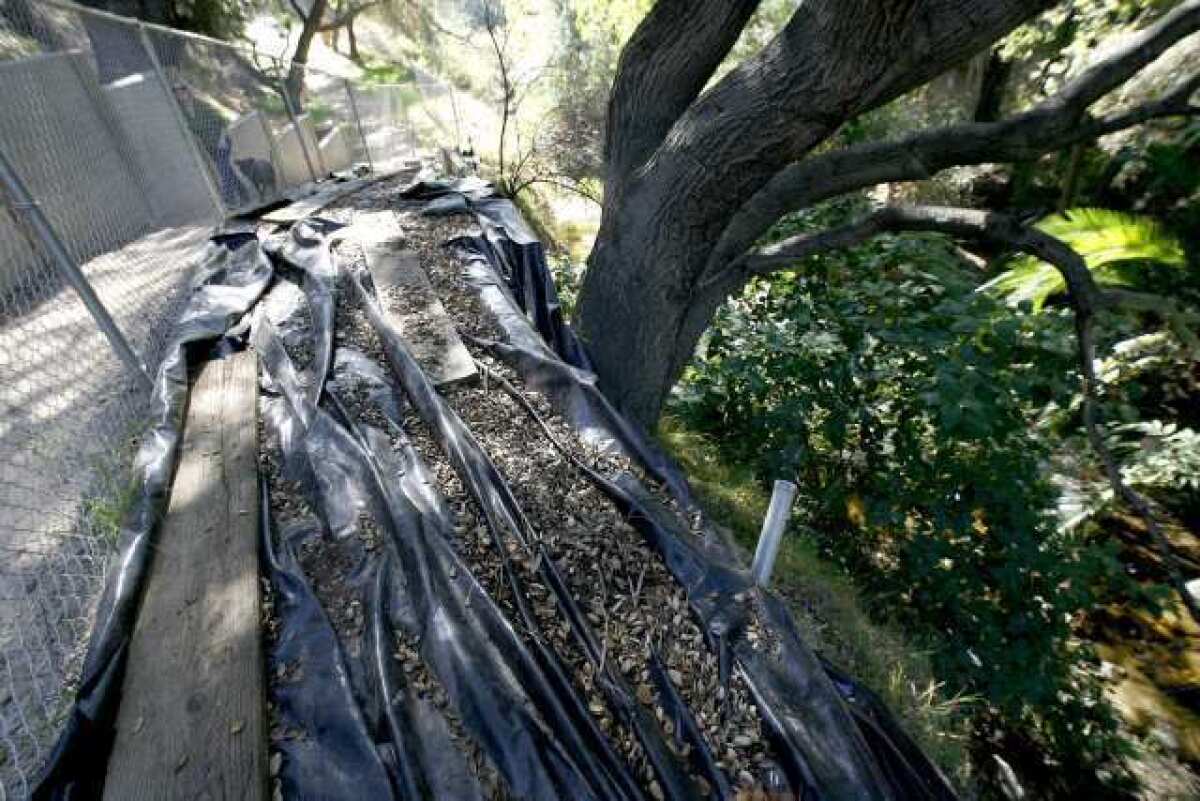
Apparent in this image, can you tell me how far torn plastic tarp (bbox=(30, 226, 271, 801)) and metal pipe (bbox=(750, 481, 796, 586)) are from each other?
1.99 metres

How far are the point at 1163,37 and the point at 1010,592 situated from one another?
7.71ft

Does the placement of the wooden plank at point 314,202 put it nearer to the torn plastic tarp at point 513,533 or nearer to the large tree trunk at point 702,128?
the torn plastic tarp at point 513,533

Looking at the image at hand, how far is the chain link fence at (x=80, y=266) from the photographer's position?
194cm

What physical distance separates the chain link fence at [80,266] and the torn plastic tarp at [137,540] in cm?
22

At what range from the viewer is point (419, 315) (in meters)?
3.15

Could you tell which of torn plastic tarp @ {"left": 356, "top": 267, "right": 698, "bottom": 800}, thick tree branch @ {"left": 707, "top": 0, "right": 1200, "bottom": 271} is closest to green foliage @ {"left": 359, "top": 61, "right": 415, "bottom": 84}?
torn plastic tarp @ {"left": 356, "top": 267, "right": 698, "bottom": 800}

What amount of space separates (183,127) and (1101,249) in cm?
770

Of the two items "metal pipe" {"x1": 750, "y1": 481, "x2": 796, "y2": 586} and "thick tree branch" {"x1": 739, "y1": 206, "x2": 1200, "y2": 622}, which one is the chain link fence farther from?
"thick tree branch" {"x1": 739, "y1": 206, "x2": 1200, "y2": 622}

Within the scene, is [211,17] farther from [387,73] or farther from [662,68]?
[662,68]

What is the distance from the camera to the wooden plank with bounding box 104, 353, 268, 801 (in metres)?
1.35

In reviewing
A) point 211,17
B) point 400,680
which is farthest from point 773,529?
point 211,17

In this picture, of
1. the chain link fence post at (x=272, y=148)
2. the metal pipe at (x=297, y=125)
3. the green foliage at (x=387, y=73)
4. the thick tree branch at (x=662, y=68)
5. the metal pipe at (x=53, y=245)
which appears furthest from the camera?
the green foliage at (x=387, y=73)

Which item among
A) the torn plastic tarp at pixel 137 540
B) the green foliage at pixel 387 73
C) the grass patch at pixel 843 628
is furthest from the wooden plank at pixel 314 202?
the green foliage at pixel 387 73

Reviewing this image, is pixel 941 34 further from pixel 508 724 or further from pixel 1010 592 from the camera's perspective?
pixel 508 724
